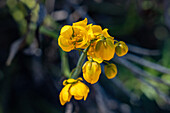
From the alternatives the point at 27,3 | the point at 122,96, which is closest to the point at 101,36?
the point at 27,3

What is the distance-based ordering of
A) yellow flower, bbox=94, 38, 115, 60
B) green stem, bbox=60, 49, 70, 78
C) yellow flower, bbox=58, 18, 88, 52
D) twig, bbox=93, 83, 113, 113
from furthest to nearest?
twig, bbox=93, 83, 113, 113
green stem, bbox=60, 49, 70, 78
yellow flower, bbox=58, 18, 88, 52
yellow flower, bbox=94, 38, 115, 60

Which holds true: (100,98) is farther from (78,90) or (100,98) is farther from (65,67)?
(78,90)

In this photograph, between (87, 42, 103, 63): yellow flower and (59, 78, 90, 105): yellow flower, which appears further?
(59, 78, 90, 105): yellow flower

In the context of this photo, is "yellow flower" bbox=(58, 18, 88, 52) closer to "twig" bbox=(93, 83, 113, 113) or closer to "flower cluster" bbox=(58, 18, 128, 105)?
"flower cluster" bbox=(58, 18, 128, 105)

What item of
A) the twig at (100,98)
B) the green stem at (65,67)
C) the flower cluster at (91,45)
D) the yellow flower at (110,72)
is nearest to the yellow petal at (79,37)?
the flower cluster at (91,45)

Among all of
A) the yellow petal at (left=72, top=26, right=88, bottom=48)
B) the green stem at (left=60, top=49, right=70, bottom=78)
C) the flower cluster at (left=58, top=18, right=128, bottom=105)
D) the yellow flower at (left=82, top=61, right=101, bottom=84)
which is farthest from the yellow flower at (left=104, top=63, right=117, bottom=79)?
the green stem at (left=60, top=49, right=70, bottom=78)

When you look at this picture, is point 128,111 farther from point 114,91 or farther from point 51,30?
point 51,30
